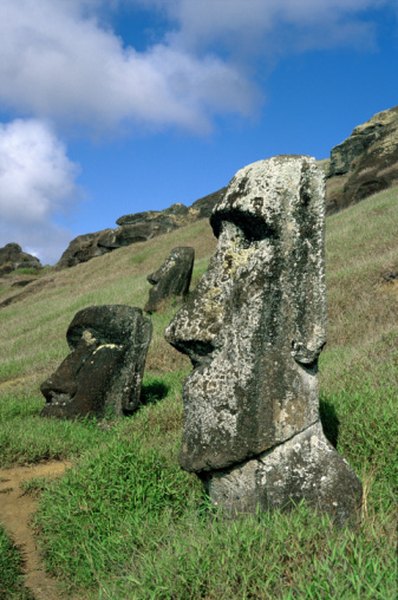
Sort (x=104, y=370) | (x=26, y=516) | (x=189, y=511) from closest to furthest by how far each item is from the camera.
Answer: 1. (x=189, y=511)
2. (x=26, y=516)
3. (x=104, y=370)

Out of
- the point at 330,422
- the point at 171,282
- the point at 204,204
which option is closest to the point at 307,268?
the point at 330,422

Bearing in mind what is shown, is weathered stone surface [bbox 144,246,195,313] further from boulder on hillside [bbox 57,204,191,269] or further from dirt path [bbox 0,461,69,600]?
boulder on hillside [bbox 57,204,191,269]

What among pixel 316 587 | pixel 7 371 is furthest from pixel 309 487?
pixel 7 371

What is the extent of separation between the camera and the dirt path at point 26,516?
5.02 metres

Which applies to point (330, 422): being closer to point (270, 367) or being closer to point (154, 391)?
point (270, 367)

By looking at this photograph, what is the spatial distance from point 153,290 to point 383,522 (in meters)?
15.0

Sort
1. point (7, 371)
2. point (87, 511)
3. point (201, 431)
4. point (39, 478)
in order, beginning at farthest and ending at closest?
Result: point (7, 371)
point (39, 478)
point (87, 511)
point (201, 431)

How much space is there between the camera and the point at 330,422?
591cm

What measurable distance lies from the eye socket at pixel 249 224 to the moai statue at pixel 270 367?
1 cm

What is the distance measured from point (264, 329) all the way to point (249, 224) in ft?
2.72

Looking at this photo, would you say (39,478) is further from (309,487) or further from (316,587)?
(316,587)

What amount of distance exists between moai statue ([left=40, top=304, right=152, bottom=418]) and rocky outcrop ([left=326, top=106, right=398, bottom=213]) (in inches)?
1108

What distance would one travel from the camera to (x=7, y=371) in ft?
47.4

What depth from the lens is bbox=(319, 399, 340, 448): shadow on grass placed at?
5652 millimetres
